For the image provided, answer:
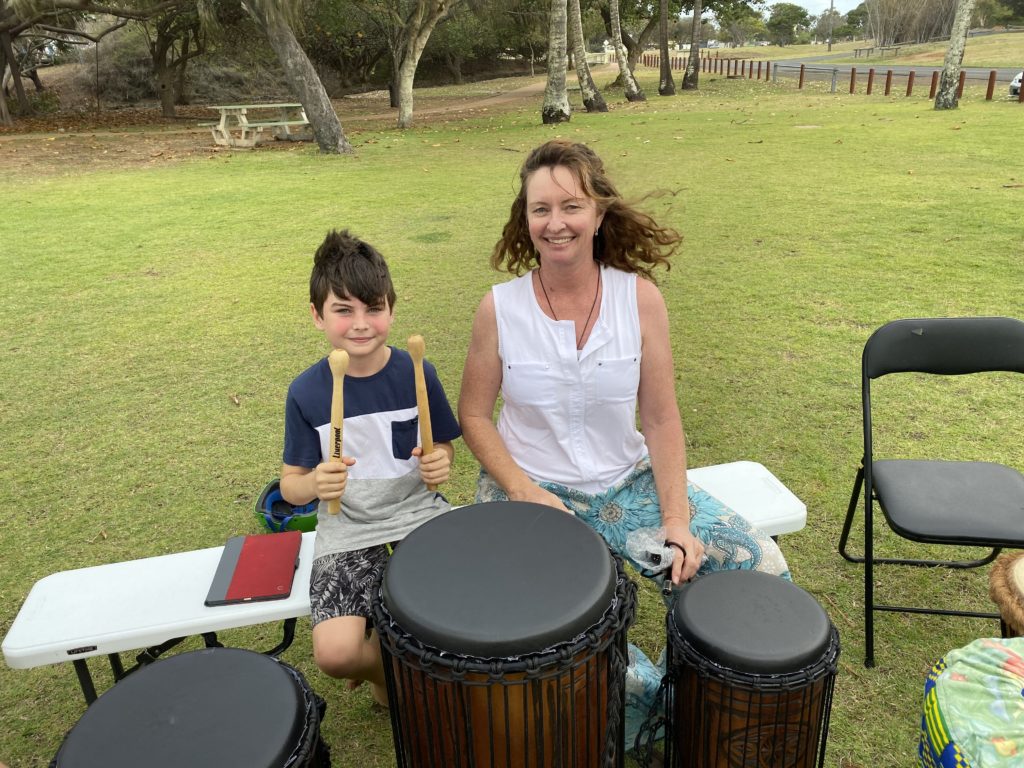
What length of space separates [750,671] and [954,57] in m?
15.9

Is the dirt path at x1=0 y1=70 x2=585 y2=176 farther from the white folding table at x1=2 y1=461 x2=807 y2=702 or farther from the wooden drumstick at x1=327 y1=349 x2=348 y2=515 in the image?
the wooden drumstick at x1=327 y1=349 x2=348 y2=515

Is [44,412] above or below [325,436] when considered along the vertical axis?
below

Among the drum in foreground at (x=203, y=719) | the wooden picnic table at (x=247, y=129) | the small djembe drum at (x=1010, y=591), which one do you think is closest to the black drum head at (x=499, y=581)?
the drum in foreground at (x=203, y=719)

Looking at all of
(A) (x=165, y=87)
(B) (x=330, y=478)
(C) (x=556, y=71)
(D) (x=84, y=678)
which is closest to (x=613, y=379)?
(B) (x=330, y=478)

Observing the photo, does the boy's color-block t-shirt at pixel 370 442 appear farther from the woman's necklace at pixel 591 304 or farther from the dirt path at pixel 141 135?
the dirt path at pixel 141 135

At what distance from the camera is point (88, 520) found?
10.6 feet

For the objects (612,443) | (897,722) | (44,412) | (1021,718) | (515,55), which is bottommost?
(897,722)

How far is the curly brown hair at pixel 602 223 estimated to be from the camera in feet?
7.13

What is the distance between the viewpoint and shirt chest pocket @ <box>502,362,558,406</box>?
2236 millimetres

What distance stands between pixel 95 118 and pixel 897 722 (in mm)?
25077

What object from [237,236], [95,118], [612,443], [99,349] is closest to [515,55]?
[95,118]

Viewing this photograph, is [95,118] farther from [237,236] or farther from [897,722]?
[897,722]

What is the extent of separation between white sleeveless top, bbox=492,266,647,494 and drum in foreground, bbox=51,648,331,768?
1.08 metres

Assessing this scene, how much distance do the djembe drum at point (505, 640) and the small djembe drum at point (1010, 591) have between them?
104 cm
